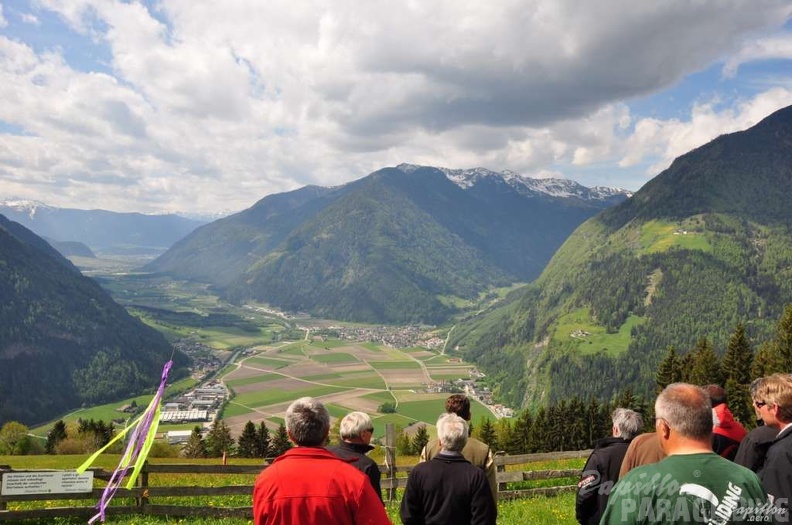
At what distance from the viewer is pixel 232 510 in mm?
12625

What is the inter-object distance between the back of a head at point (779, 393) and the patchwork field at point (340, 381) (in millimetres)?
90196

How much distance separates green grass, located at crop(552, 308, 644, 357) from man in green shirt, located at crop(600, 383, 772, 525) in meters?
153

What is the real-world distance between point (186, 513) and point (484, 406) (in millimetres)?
126081

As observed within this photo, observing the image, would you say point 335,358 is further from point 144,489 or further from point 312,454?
point 312,454

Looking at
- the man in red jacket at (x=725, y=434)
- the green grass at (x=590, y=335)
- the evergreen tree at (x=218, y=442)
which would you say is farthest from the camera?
the green grass at (x=590, y=335)

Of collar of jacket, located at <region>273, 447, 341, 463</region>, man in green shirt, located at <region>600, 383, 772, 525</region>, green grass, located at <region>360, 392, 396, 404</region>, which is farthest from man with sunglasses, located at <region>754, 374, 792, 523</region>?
green grass, located at <region>360, 392, 396, 404</region>

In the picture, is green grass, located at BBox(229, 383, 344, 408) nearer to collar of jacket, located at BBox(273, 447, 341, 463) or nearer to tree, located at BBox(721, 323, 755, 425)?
tree, located at BBox(721, 323, 755, 425)

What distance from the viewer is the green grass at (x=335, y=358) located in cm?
16732

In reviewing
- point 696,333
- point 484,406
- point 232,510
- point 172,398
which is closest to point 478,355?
point 484,406

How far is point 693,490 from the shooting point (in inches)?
124

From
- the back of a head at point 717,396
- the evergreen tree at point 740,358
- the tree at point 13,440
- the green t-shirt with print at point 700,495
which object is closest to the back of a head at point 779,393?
the back of a head at point 717,396

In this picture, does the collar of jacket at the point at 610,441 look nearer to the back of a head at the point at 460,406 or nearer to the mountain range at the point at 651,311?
the back of a head at the point at 460,406

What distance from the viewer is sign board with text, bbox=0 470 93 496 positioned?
11.8 metres

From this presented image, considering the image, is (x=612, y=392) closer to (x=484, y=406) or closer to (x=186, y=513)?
(x=484, y=406)
